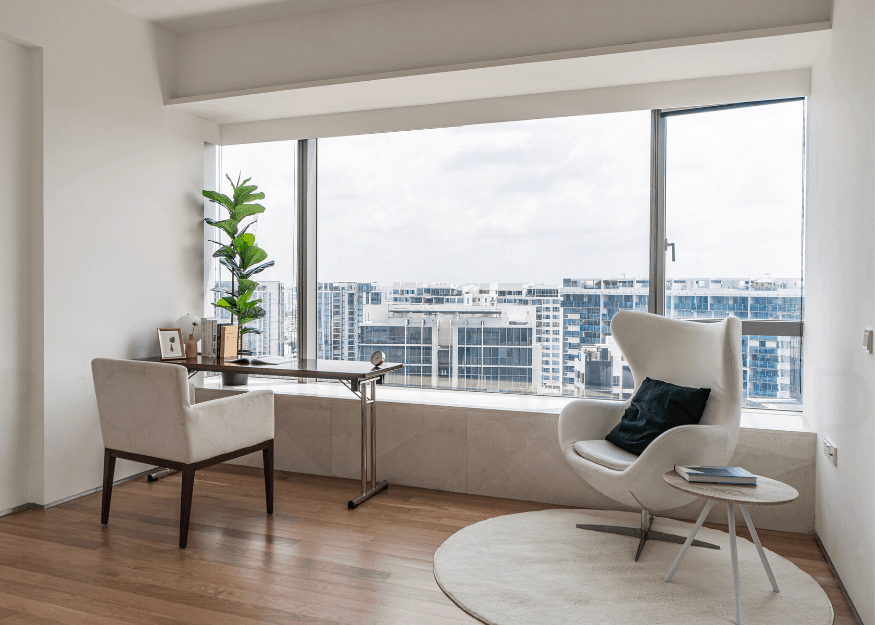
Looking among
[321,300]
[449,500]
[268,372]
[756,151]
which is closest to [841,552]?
[449,500]

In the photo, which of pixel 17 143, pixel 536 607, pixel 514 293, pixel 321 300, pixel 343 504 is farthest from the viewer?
pixel 321 300

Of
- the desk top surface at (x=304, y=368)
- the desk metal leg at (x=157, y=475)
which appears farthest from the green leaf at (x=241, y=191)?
the desk metal leg at (x=157, y=475)

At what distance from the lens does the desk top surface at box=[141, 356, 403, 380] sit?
3354 millimetres

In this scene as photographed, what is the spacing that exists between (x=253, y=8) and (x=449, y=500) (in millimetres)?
3133

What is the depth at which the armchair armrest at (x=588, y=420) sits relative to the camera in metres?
3.12

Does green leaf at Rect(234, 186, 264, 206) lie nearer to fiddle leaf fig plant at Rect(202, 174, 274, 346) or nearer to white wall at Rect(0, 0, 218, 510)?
fiddle leaf fig plant at Rect(202, 174, 274, 346)

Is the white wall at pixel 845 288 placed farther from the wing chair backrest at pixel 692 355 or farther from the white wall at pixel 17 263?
the white wall at pixel 17 263

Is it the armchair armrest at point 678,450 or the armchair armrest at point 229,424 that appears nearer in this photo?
the armchair armrest at point 678,450

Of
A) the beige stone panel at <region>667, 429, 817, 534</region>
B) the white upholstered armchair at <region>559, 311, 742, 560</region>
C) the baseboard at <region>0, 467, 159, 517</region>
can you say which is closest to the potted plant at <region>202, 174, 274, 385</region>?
the baseboard at <region>0, 467, 159, 517</region>

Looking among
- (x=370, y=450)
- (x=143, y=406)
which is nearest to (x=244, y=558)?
(x=143, y=406)

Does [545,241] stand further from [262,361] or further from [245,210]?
[245,210]

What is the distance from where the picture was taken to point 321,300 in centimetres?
455

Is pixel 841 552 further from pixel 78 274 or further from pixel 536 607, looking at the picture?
pixel 78 274

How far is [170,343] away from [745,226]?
141 inches
